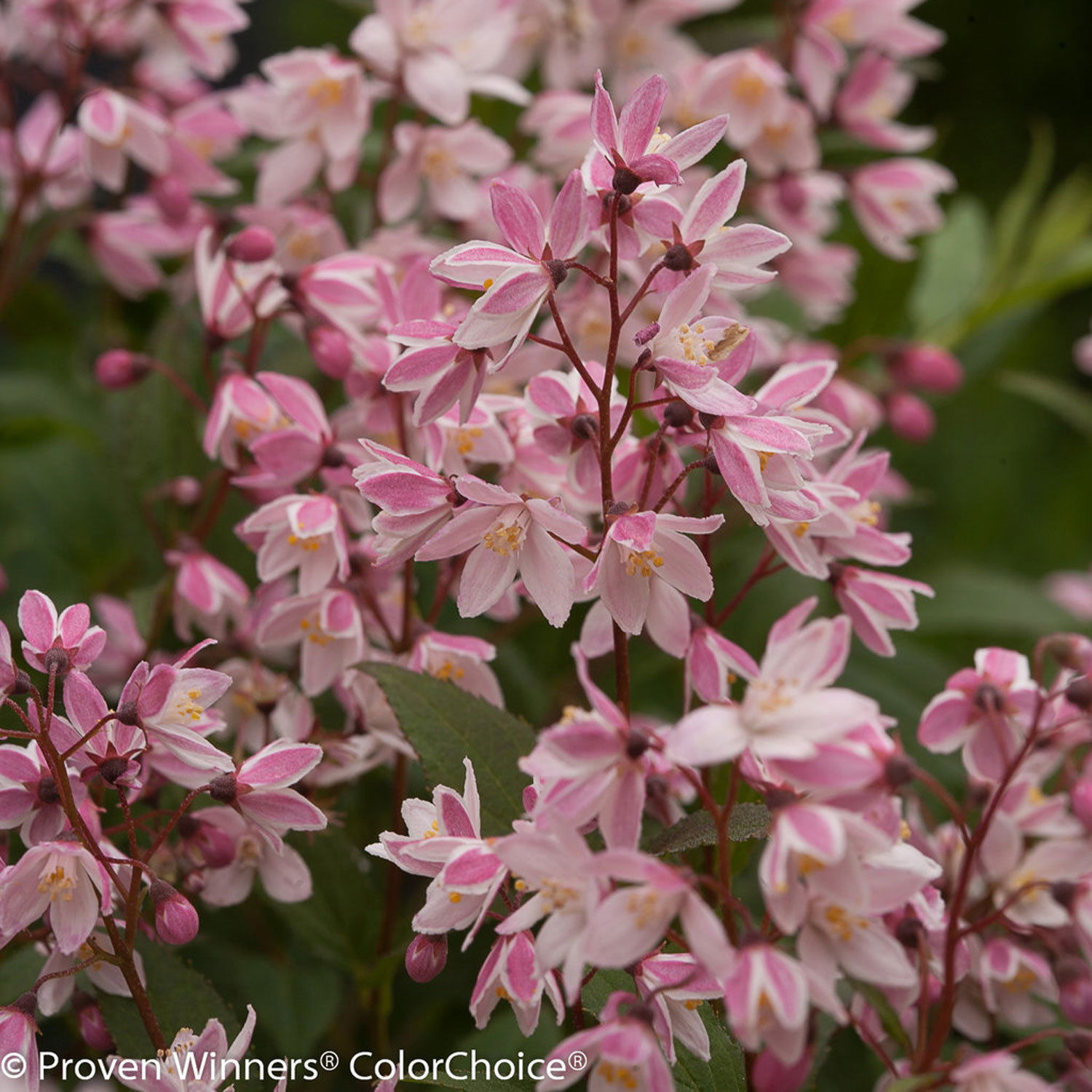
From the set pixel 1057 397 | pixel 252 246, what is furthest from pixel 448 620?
pixel 1057 397

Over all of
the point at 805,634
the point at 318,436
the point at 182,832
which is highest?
the point at 805,634

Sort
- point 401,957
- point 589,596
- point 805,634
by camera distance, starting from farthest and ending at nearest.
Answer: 1. point 401,957
2. point 589,596
3. point 805,634

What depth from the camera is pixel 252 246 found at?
83 cm

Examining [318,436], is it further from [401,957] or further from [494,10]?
[494,10]

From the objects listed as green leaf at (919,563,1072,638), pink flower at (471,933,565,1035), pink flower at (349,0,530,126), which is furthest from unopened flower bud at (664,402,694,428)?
green leaf at (919,563,1072,638)

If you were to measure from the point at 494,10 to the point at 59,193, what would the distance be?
1.41 feet

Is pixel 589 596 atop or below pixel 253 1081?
atop

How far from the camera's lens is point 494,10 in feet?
3.36

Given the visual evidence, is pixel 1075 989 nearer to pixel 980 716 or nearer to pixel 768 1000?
pixel 980 716

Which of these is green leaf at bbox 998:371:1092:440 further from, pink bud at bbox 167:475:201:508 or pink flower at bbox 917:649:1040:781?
pink bud at bbox 167:475:201:508

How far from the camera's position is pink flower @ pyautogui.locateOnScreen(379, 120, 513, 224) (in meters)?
1.00

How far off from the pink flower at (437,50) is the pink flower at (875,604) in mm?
493

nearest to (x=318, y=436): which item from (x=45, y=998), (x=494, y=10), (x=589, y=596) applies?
(x=589, y=596)

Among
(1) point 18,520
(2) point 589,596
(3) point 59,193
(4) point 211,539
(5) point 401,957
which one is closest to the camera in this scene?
(2) point 589,596
